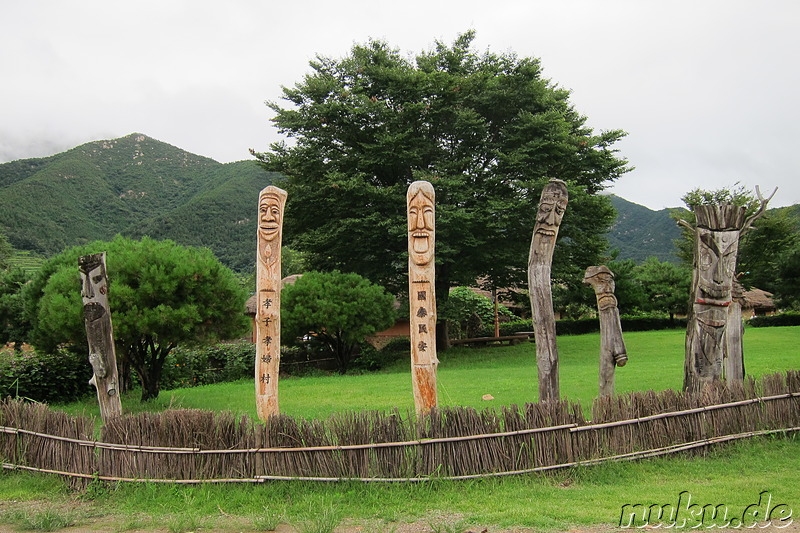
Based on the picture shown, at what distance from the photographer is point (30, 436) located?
21.1 ft

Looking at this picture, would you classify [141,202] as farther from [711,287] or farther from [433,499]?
[433,499]

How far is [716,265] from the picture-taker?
24.1 feet

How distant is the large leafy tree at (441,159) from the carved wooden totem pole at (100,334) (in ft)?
33.7

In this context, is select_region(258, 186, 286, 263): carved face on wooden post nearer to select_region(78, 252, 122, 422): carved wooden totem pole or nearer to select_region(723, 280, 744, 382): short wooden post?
Result: select_region(78, 252, 122, 422): carved wooden totem pole

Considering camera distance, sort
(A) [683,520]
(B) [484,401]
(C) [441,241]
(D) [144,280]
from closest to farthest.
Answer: (A) [683,520], (B) [484,401], (D) [144,280], (C) [441,241]

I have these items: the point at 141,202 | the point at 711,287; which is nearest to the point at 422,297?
the point at 711,287

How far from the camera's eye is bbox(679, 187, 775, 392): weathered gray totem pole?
729 cm

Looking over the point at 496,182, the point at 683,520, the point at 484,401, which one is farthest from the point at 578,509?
the point at 496,182

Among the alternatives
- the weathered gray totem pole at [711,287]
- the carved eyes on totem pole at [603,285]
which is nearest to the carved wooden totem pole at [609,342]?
the carved eyes on totem pole at [603,285]

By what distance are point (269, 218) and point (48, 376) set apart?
25.7 feet

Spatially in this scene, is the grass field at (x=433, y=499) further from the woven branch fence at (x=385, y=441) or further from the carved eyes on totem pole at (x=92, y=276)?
the carved eyes on totem pole at (x=92, y=276)

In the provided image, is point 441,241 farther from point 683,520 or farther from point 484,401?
point 683,520

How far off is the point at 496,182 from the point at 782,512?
15196mm

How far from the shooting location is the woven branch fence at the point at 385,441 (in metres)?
5.61
